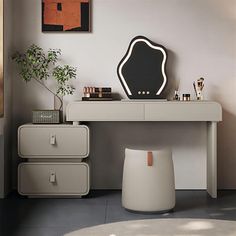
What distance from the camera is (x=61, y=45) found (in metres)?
4.53

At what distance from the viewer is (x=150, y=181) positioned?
3572 mm

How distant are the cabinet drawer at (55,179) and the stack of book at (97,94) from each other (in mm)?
535

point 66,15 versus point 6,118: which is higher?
point 66,15

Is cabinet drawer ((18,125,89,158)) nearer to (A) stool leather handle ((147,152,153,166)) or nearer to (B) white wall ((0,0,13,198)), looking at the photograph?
(B) white wall ((0,0,13,198))

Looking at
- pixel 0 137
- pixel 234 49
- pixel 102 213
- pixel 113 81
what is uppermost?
pixel 234 49

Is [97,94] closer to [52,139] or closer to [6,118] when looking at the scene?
[52,139]

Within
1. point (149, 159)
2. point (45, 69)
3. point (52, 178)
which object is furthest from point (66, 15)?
point (149, 159)

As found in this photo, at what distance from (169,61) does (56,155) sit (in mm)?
1266

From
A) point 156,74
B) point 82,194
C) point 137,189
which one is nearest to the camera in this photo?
point 137,189

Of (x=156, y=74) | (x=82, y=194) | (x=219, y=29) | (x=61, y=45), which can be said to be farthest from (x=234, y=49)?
(x=82, y=194)

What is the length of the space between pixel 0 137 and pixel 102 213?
1.12m

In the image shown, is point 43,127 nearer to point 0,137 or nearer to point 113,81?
point 0,137

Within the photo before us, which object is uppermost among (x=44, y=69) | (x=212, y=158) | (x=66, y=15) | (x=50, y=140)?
(x=66, y=15)

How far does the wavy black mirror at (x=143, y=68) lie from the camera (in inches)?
175
